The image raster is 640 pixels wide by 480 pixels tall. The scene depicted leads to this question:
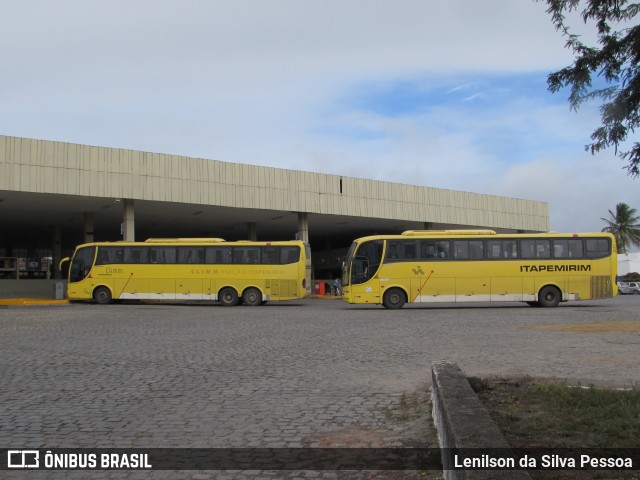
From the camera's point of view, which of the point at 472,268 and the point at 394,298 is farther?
the point at 394,298

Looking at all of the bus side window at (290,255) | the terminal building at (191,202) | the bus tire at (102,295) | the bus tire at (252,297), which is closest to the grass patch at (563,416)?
the bus side window at (290,255)

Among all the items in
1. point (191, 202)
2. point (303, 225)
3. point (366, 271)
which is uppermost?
point (191, 202)

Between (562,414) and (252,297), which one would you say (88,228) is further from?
(562,414)

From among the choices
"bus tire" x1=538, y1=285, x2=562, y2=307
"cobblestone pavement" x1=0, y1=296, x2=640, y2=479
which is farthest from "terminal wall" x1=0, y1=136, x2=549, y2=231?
"bus tire" x1=538, y1=285, x2=562, y2=307

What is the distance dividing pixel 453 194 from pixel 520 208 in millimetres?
7591

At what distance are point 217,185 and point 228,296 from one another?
25.0 ft

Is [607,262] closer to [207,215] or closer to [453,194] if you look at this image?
[453,194]

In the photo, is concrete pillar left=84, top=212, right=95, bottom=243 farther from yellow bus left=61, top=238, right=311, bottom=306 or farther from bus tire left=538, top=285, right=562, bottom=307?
bus tire left=538, top=285, right=562, bottom=307

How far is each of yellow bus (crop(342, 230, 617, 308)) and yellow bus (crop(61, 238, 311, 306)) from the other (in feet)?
14.0

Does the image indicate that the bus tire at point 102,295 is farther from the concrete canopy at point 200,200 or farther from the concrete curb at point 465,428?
the concrete curb at point 465,428

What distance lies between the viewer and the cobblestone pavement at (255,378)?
5.14m

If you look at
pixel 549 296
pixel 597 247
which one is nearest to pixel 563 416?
pixel 549 296

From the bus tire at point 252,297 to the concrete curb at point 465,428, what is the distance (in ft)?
75.7

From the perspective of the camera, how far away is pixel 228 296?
93.0 feet
